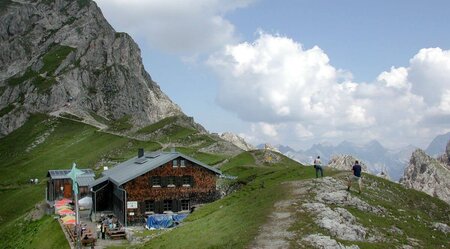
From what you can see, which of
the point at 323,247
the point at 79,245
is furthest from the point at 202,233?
the point at 79,245

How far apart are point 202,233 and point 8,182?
121 meters

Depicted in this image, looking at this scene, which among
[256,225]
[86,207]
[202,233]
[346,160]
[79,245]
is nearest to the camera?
[256,225]

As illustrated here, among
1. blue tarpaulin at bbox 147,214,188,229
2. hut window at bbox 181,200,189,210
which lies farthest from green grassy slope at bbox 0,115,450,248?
hut window at bbox 181,200,189,210

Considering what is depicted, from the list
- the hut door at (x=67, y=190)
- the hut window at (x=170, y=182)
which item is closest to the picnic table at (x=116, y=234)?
the hut window at (x=170, y=182)

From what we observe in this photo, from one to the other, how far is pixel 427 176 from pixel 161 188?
127322 millimetres

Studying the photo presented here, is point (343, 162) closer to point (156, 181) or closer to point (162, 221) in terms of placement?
point (156, 181)

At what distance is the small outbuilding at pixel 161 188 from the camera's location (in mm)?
65375

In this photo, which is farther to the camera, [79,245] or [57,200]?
[57,200]

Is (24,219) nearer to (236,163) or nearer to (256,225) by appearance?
(236,163)

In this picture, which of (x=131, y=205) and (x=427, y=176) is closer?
(x=131, y=205)

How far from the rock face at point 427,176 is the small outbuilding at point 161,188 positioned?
102m

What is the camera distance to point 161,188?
67.5 m

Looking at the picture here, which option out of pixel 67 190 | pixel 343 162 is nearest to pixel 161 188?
pixel 67 190

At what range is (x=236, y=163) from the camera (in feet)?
354
